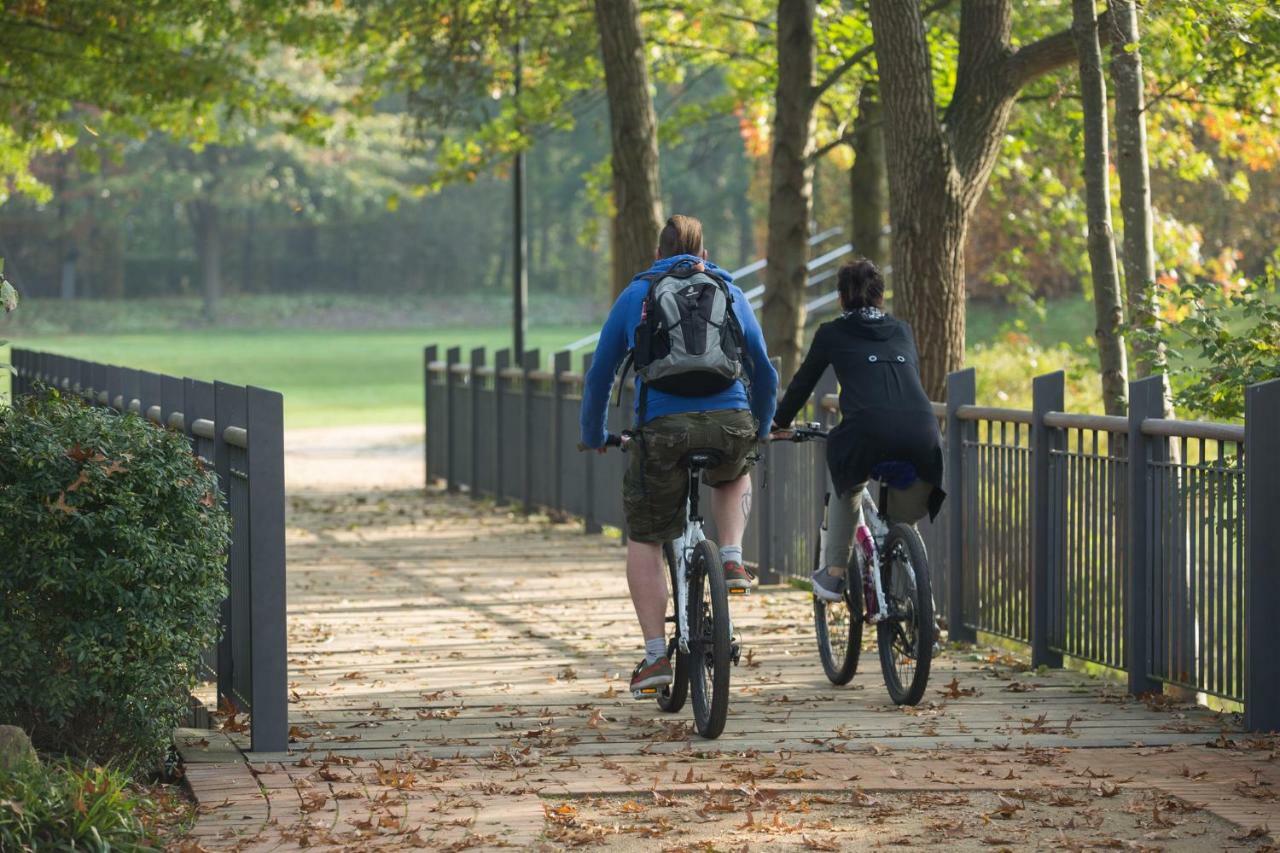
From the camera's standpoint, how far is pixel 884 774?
657 centimetres

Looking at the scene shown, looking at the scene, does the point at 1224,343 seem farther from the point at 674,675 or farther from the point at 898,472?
the point at 674,675

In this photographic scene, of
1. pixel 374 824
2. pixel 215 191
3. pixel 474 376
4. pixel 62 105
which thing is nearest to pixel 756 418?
pixel 374 824

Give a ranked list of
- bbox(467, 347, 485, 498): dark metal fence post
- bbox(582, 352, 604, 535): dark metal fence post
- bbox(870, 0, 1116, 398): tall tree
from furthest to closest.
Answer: bbox(467, 347, 485, 498): dark metal fence post
bbox(582, 352, 604, 535): dark metal fence post
bbox(870, 0, 1116, 398): tall tree

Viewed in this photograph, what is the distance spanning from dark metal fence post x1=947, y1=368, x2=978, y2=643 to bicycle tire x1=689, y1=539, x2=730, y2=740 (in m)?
2.77

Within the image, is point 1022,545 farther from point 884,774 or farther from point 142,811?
point 142,811

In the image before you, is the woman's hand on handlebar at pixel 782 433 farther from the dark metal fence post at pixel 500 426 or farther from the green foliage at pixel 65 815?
the dark metal fence post at pixel 500 426

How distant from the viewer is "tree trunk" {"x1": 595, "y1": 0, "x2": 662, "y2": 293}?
16.4 meters

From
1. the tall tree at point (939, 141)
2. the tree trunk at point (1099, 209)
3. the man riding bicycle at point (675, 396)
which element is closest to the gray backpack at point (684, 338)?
the man riding bicycle at point (675, 396)

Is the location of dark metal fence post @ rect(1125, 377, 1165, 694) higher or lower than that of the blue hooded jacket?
lower

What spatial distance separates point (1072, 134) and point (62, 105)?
1459 cm

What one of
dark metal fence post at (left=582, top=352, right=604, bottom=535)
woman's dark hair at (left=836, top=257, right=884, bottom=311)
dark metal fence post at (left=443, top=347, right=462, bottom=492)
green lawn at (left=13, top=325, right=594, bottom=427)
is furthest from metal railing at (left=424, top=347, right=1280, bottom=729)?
green lawn at (left=13, top=325, right=594, bottom=427)

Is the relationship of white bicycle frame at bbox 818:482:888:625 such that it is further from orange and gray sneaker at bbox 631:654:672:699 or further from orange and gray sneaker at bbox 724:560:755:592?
orange and gray sneaker at bbox 631:654:672:699

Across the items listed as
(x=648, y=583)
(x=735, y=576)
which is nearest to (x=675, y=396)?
(x=735, y=576)

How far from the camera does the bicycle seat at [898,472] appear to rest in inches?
319
